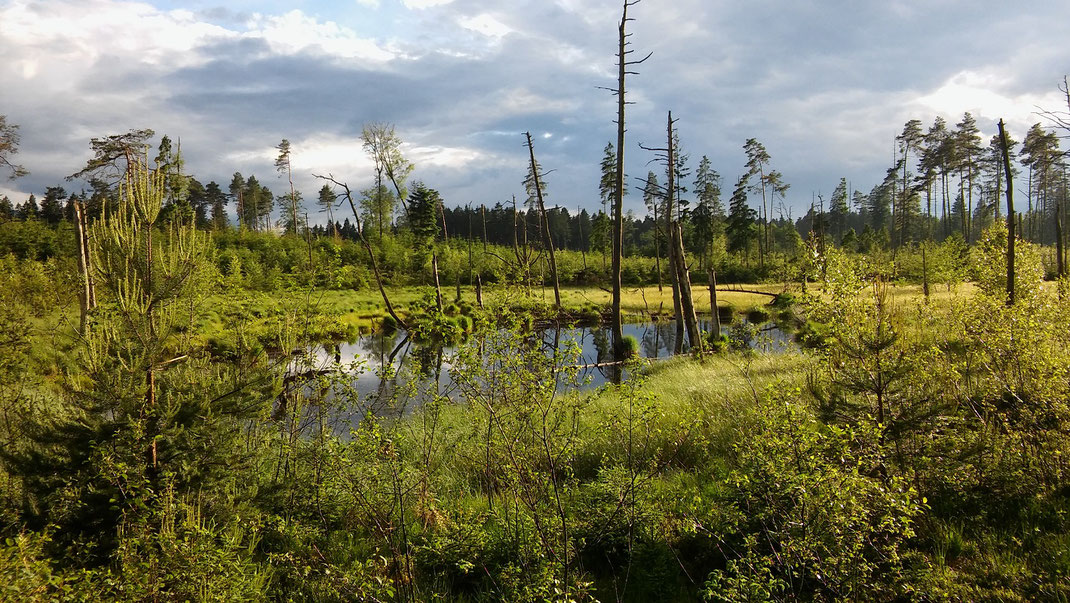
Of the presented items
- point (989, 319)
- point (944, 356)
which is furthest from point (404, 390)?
point (989, 319)

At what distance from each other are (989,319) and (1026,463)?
2.23m

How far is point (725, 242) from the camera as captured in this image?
5575 cm

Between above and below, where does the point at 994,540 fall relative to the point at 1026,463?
below

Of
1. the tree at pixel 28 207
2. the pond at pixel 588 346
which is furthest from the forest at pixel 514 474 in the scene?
the tree at pixel 28 207

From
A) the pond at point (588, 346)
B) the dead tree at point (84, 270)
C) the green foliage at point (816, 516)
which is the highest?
the dead tree at point (84, 270)

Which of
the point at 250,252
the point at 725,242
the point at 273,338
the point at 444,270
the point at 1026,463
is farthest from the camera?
the point at 725,242

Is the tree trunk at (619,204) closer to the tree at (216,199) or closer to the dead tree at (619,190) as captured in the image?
the dead tree at (619,190)

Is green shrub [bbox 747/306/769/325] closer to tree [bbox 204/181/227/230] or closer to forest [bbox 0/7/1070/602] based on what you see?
forest [bbox 0/7/1070/602]

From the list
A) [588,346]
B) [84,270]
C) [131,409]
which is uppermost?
[84,270]

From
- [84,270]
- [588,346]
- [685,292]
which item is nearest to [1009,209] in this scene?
[685,292]

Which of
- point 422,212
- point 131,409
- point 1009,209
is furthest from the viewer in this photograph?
point 422,212

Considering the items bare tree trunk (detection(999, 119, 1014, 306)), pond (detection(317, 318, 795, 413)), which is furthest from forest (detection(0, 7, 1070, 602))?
pond (detection(317, 318, 795, 413))

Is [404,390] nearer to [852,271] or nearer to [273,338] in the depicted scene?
[273,338]

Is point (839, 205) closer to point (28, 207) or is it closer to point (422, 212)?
point (422, 212)
